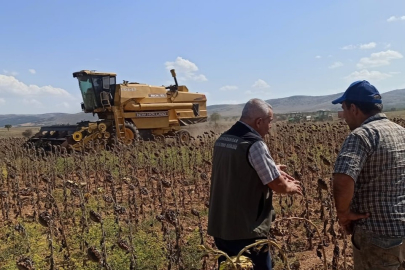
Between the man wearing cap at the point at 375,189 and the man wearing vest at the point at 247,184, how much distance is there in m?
0.45

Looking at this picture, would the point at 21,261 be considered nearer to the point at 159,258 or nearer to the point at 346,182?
the point at 159,258

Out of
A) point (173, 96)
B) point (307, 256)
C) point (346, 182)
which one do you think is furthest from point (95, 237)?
point (173, 96)

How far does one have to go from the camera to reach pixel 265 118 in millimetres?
3002

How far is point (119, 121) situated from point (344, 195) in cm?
1359

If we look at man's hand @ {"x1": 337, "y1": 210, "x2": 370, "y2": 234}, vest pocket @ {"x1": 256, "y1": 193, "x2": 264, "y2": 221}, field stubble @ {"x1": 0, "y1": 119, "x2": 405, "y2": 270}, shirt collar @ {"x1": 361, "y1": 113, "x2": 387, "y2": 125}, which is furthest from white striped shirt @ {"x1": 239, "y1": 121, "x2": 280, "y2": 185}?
shirt collar @ {"x1": 361, "y1": 113, "x2": 387, "y2": 125}

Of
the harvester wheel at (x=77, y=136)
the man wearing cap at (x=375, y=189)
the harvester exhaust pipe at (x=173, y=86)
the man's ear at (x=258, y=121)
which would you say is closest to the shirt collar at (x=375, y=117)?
the man wearing cap at (x=375, y=189)

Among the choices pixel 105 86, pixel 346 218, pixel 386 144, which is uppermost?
pixel 105 86

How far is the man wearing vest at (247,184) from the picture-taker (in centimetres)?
284

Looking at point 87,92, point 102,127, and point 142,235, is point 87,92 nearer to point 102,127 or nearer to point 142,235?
point 102,127

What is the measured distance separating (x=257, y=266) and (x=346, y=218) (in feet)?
2.57

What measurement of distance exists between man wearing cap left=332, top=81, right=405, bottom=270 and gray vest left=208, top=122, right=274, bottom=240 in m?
0.57

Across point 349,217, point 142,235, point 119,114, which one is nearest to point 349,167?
point 349,217

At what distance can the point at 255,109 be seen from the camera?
3010 mm

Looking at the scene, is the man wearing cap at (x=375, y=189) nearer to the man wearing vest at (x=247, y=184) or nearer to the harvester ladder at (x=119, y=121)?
the man wearing vest at (x=247, y=184)
